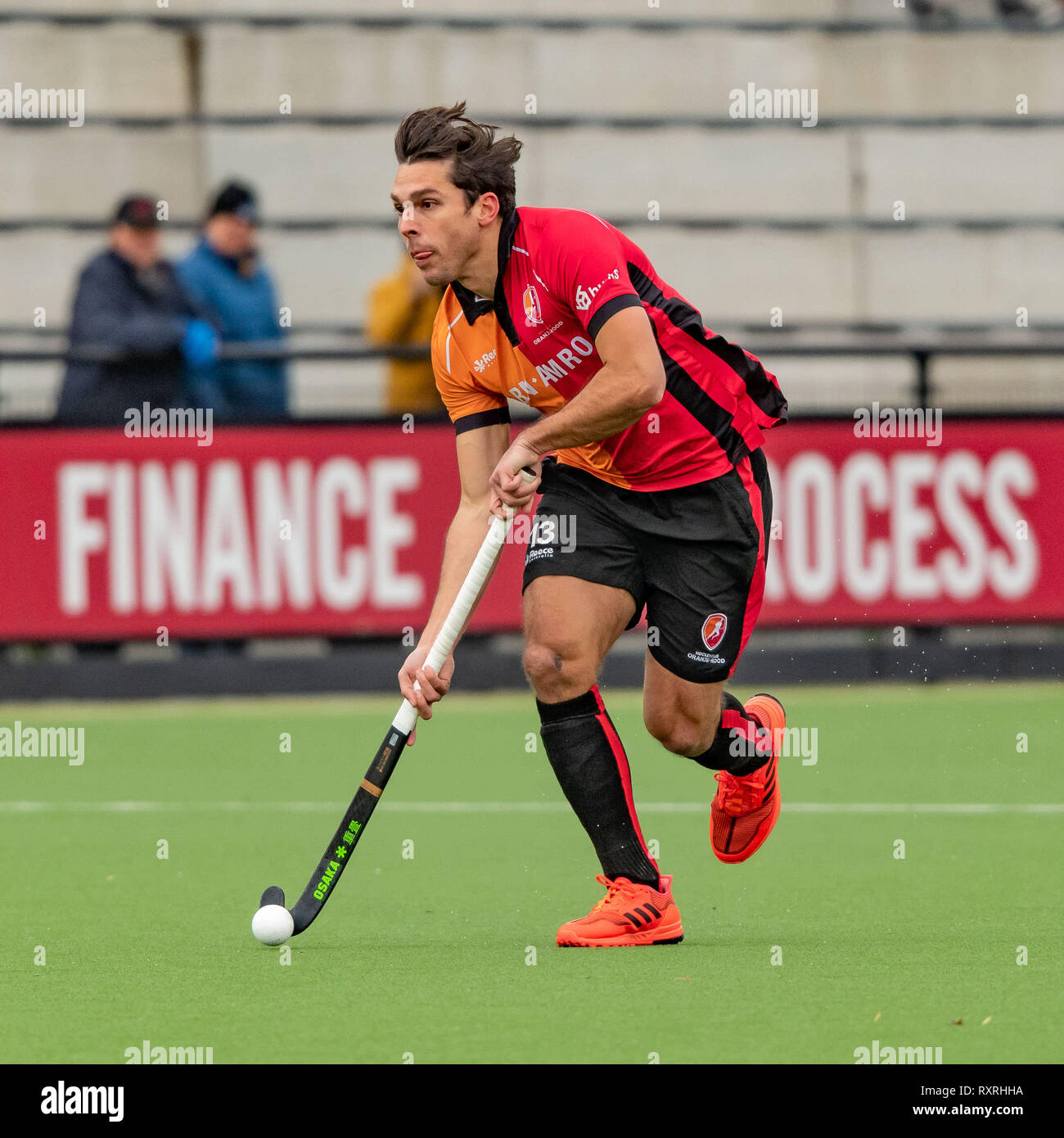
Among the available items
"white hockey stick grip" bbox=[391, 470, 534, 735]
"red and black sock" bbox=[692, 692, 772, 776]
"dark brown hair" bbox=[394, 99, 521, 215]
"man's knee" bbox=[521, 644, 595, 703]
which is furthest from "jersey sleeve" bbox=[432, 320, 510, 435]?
"red and black sock" bbox=[692, 692, 772, 776]

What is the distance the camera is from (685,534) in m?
5.67

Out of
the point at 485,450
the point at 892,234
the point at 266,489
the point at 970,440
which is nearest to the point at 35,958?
the point at 485,450

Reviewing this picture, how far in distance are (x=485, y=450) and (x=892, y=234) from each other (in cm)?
1093

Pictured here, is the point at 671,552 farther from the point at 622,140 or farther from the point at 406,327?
the point at 622,140

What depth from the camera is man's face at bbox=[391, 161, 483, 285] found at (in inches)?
206

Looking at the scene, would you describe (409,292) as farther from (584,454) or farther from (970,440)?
(584,454)

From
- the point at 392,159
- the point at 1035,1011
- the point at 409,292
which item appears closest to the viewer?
the point at 1035,1011

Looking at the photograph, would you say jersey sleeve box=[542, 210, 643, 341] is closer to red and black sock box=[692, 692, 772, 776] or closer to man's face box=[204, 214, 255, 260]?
red and black sock box=[692, 692, 772, 776]

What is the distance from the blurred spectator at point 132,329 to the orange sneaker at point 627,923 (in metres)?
6.20

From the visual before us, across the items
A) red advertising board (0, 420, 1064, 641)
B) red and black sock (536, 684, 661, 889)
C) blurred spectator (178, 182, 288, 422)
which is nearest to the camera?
red and black sock (536, 684, 661, 889)

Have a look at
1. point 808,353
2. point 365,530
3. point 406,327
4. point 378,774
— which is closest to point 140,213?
point 406,327

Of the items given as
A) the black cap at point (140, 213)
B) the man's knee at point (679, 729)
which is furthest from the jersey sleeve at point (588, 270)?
the black cap at point (140, 213)

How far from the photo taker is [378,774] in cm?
546

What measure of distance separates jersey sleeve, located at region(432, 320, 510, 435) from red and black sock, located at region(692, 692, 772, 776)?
1005 millimetres
